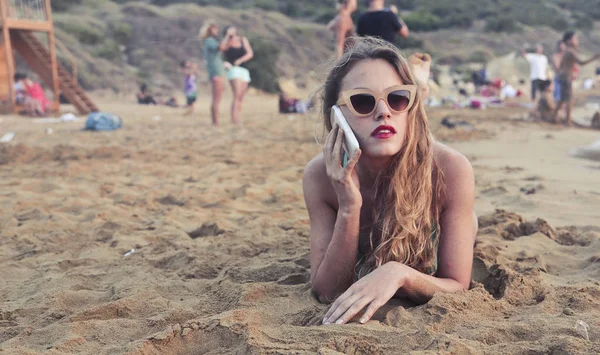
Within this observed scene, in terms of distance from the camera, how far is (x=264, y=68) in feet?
78.6

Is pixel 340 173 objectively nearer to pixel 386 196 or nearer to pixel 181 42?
pixel 386 196

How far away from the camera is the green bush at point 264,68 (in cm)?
2328

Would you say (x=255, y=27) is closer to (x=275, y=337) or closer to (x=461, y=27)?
(x=461, y=27)

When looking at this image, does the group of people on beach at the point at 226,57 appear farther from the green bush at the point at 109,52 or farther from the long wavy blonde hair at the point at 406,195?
the green bush at the point at 109,52

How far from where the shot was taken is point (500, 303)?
2.23 meters

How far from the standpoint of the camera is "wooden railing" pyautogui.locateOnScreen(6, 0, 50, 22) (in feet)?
45.3

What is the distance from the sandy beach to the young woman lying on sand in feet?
0.44

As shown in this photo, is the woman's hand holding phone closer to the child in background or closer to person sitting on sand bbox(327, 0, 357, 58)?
person sitting on sand bbox(327, 0, 357, 58)

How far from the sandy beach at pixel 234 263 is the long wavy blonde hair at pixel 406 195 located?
0.21 m

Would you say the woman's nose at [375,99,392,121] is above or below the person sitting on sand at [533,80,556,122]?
above

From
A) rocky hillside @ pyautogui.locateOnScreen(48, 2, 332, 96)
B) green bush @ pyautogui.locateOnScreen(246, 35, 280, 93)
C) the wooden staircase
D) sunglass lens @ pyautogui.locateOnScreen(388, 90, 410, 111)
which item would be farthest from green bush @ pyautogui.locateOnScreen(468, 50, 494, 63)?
sunglass lens @ pyautogui.locateOnScreen(388, 90, 410, 111)

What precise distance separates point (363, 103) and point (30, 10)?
14.2m

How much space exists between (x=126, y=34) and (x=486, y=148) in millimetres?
25003

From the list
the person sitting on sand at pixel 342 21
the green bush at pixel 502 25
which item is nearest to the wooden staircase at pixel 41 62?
the person sitting on sand at pixel 342 21
